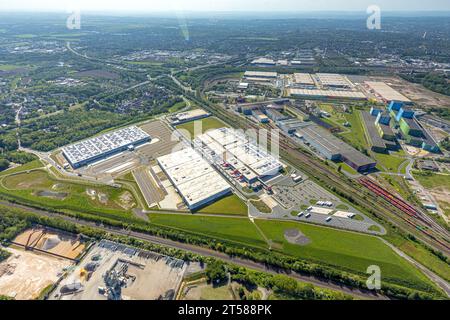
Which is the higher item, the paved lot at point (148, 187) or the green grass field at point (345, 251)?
the paved lot at point (148, 187)

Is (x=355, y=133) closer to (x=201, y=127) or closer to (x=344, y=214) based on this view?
(x=344, y=214)

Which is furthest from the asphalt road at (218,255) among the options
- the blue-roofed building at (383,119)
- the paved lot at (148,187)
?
the blue-roofed building at (383,119)

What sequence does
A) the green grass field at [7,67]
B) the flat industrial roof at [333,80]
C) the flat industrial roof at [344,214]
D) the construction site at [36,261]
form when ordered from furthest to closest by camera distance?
the green grass field at [7,67]
the flat industrial roof at [333,80]
the flat industrial roof at [344,214]
the construction site at [36,261]

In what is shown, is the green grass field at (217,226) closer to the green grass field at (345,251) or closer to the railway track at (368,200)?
the green grass field at (345,251)

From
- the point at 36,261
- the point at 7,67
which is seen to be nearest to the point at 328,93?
A: the point at 36,261

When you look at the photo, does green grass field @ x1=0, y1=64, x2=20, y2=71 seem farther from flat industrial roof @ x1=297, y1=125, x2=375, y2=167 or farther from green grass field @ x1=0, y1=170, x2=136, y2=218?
flat industrial roof @ x1=297, y1=125, x2=375, y2=167
